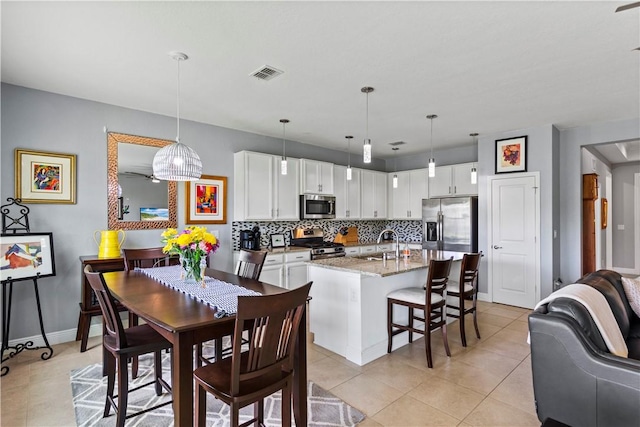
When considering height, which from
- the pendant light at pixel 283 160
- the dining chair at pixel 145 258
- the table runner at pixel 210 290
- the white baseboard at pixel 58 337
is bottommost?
the white baseboard at pixel 58 337

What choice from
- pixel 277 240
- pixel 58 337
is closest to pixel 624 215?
pixel 277 240

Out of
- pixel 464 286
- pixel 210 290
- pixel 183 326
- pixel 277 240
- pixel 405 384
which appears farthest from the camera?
pixel 277 240

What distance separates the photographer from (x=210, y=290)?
2242mm

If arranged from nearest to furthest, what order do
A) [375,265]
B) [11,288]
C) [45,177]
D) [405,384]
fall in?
[405,384]
[11,288]
[375,265]
[45,177]

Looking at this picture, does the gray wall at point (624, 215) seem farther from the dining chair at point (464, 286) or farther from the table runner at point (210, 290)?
the table runner at point (210, 290)

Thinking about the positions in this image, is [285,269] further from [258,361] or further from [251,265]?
[258,361]

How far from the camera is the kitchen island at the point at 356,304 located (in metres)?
3.00

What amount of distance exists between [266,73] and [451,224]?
393 cm

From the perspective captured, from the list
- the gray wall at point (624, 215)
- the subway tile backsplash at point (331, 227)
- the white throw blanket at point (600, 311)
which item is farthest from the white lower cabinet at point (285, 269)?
the gray wall at point (624, 215)

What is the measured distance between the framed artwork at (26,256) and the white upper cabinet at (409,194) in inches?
213

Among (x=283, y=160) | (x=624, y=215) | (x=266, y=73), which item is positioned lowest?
(x=624, y=215)

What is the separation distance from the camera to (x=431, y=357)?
2994 millimetres

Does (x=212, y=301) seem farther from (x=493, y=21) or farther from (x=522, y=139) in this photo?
Answer: (x=522, y=139)

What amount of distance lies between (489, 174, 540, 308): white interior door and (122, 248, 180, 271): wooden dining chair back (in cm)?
454
